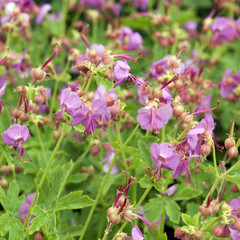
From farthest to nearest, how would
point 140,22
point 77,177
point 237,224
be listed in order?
point 140,22 → point 77,177 → point 237,224

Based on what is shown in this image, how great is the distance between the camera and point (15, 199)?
61.5 inches

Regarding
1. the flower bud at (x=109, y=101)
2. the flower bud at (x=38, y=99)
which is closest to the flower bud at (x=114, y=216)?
the flower bud at (x=109, y=101)

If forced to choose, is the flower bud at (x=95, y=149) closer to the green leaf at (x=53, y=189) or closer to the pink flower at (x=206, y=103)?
the green leaf at (x=53, y=189)

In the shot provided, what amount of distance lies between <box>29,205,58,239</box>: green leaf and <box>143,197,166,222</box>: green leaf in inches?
14.0

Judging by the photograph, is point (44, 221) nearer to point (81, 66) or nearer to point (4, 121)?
point (4, 121)

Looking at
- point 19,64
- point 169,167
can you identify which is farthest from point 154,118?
point 19,64

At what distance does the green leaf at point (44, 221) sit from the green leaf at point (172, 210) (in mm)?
432

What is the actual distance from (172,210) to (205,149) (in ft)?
1.15

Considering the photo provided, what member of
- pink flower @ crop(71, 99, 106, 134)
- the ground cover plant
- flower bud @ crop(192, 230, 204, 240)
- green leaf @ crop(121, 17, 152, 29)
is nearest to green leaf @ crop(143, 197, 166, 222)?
the ground cover plant

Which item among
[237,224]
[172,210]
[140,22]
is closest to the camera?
[237,224]

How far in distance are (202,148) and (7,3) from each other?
1.65 meters

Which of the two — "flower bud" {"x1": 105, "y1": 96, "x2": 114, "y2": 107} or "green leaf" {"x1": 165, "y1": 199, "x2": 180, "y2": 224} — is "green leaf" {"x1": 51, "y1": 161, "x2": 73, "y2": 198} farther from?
"green leaf" {"x1": 165, "y1": 199, "x2": 180, "y2": 224}

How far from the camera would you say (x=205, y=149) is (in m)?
1.40

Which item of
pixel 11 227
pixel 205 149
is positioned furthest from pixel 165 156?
pixel 11 227
